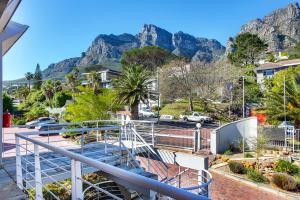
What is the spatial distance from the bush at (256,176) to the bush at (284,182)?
53cm

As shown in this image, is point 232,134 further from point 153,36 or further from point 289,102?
point 153,36

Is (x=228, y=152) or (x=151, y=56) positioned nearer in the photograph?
(x=228, y=152)

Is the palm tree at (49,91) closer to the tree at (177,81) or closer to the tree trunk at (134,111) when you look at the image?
the tree at (177,81)

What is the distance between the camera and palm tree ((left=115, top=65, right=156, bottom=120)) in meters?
24.4

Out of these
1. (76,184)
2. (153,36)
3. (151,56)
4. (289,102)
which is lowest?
(76,184)

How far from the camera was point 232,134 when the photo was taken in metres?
17.2

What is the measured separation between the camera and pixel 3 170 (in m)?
6.29

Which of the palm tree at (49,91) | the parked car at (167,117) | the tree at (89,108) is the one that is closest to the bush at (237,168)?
the tree at (89,108)

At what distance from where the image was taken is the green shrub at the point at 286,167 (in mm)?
12914

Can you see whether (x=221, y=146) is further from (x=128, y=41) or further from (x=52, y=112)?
(x=128, y=41)

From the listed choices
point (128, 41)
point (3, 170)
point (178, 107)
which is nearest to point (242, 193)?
point (3, 170)

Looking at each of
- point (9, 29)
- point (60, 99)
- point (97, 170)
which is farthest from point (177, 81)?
point (97, 170)

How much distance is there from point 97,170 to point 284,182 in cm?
848

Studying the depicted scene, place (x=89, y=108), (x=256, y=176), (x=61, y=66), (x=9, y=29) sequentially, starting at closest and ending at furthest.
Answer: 1. (x=9, y=29)
2. (x=256, y=176)
3. (x=89, y=108)
4. (x=61, y=66)
